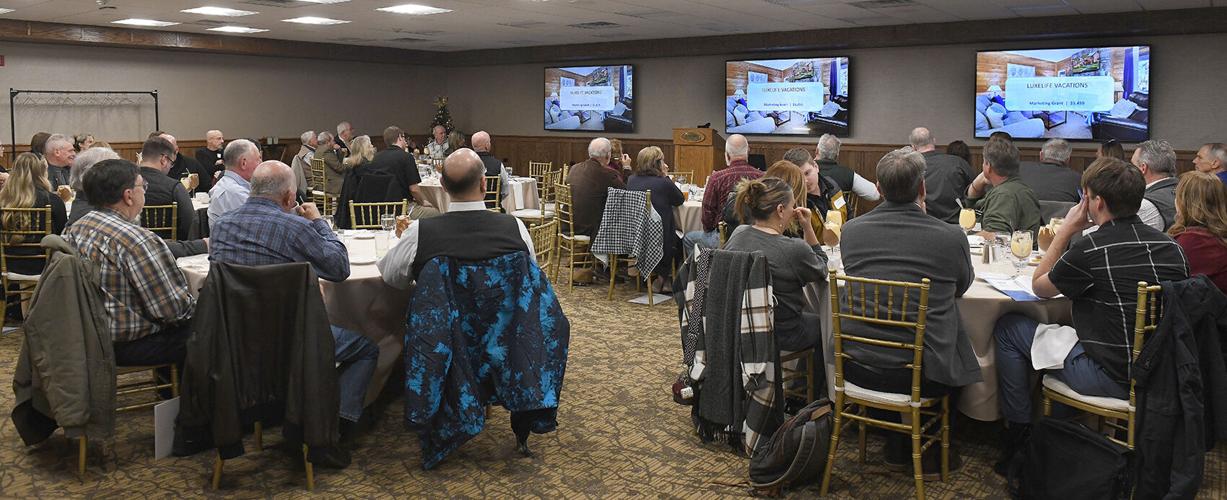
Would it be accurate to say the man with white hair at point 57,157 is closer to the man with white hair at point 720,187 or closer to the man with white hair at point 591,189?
the man with white hair at point 591,189

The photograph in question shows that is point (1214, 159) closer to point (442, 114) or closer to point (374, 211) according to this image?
point (374, 211)

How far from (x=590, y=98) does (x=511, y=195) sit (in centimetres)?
623

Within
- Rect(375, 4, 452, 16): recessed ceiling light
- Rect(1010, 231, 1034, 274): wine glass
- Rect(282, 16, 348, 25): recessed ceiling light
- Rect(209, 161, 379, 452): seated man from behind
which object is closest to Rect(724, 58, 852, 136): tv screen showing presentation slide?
Rect(375, 4, 452, 16): recessed ceiling light

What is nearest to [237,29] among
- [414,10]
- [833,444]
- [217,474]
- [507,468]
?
[414,10]

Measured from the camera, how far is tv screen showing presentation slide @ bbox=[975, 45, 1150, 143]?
1048cm

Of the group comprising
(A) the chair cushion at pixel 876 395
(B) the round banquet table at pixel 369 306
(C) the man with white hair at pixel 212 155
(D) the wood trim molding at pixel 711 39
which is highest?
(D) the wood trim molding at pixel 711 39

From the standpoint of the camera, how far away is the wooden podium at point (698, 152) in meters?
12.5

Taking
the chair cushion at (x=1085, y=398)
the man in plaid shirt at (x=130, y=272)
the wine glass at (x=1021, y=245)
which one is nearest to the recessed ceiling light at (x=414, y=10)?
the man in plaid shirt at (x=130, y=272)

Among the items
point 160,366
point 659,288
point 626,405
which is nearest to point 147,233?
point 160,366

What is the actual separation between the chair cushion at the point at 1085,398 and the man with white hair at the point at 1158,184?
189 centimetres

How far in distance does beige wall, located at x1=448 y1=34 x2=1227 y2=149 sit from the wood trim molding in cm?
23

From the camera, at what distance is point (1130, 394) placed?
328 centimetres

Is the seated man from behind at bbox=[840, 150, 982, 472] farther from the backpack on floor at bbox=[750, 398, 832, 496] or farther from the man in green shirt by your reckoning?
the man in green shirt

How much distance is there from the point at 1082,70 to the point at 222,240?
33.1 feet
